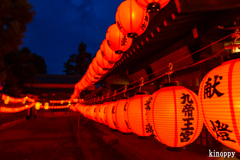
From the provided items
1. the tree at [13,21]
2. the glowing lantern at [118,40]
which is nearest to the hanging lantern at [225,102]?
the glowing lantern at [118,40]

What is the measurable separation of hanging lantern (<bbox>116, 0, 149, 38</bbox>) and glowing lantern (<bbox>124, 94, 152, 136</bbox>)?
1338 mm

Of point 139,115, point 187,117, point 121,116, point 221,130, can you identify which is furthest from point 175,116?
point 121,116

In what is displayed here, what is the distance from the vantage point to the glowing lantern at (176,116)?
2195 millimetres

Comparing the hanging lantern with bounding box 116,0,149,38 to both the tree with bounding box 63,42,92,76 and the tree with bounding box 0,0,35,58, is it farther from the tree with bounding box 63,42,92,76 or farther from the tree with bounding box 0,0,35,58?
the tree with bounding box 63,42,92,76

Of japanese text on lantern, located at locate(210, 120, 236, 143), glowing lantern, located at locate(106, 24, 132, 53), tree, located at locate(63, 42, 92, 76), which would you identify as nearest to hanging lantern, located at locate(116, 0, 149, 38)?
glowing lantern, located at locate(106, 24, 132, 53)

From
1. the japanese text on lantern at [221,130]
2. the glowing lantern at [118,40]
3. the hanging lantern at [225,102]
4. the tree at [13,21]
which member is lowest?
the japanese text on lantern at [221,130]

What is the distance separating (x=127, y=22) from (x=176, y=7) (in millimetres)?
967

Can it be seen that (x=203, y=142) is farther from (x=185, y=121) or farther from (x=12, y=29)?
(x=12, y=29)

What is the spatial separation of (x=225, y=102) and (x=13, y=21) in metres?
18.9

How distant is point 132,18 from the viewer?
3.44 m

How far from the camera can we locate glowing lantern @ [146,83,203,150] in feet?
7.20

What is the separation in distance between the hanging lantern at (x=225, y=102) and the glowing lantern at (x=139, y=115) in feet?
4.40

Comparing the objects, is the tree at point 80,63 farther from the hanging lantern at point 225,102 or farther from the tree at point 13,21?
the hanging lantern at point 225,102

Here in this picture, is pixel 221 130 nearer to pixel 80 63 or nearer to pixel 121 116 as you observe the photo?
pixel 121 116
